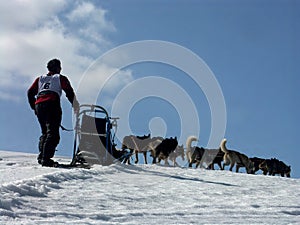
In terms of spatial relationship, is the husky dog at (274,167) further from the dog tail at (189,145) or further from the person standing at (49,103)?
the person standing at (49,103)

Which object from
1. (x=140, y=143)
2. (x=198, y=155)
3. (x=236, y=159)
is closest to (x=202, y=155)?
(x=198, y=155)

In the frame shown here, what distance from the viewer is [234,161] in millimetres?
15234

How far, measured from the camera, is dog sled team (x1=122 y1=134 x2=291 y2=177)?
12969 millimetres

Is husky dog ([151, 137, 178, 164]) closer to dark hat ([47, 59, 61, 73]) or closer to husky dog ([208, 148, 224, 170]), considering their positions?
husky dog ([208, 148, 224, 170])

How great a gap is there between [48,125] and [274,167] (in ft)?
36.7

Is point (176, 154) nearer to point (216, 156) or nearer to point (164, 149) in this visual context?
point (164, 149)

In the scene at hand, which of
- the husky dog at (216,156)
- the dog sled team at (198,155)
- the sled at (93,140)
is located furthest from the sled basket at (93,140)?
the husky dog at (216,156)

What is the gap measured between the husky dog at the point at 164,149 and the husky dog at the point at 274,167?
431 centimetres

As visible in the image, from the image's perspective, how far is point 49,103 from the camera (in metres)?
6.94

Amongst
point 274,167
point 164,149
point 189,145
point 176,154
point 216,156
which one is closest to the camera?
point 164,149

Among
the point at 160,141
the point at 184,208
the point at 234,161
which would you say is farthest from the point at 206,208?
the point at 234,161

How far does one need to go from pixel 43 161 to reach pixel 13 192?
11.1 feet

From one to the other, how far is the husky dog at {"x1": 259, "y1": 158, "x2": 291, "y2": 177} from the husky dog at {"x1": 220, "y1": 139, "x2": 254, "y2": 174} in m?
0.69

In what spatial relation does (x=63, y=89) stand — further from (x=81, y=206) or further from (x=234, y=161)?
(x=234, y=161)
